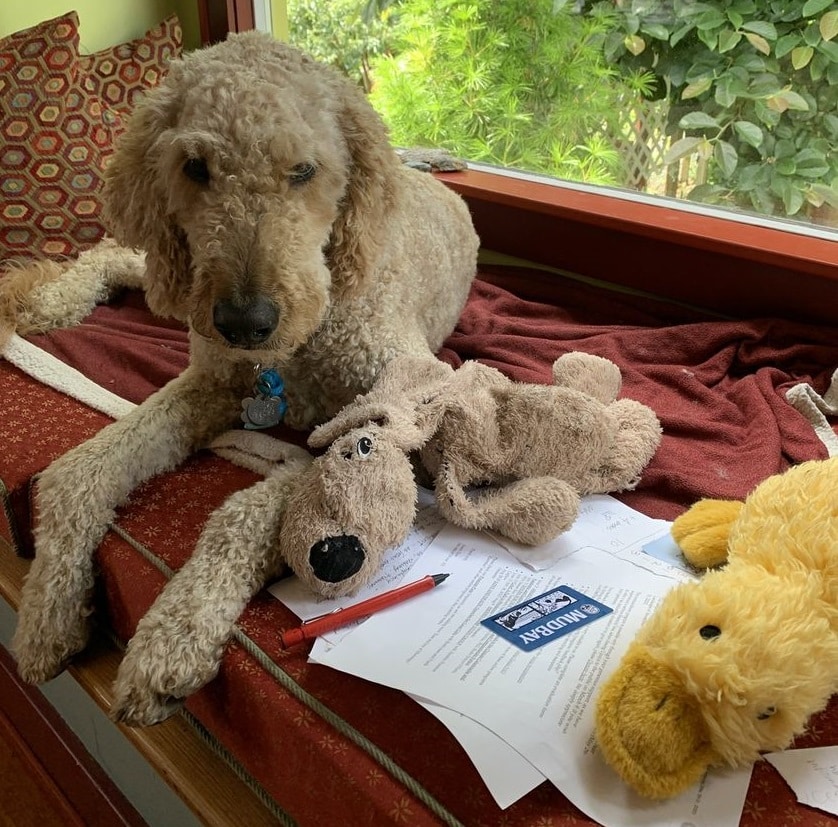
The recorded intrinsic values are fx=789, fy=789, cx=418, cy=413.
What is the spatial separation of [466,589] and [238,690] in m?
0.28

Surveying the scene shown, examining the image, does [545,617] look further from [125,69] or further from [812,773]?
[125,69]

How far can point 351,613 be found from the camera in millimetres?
882

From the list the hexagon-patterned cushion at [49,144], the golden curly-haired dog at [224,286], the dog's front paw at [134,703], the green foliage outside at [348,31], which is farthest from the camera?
the green foliage outside at [348,31]

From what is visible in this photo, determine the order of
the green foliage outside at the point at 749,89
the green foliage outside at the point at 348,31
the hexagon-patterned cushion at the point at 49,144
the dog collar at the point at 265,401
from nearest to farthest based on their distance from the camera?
1. the dog collar at the point at 265,401
2. the green foliage outside at the point at 749,89
3. the hexagon-patterned cushion at the point at 49,144
4. the green foliage outside at the point at 348,31

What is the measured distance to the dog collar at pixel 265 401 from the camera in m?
1.26

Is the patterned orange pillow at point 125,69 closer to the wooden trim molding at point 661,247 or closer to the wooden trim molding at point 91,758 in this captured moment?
the wooden trim molding at point 661,247

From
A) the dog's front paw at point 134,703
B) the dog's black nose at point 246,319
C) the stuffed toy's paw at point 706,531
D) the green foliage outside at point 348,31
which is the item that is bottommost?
the dog's front paw at point 134,703

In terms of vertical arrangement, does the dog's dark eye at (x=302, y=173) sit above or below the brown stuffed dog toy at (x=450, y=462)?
above

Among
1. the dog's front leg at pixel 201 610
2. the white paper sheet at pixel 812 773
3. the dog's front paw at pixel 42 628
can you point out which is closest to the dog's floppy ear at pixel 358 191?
the dog's front leg at pixel 201 610

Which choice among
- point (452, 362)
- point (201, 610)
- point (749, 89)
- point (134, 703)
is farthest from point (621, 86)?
point (134, 703)

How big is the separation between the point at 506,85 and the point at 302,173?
1.52m

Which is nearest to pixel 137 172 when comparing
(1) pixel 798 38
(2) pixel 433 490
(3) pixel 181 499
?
(3) pixel 181 499

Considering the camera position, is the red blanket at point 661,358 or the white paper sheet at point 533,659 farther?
the red blanket at point 661,358

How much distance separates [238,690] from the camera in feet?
2.80
